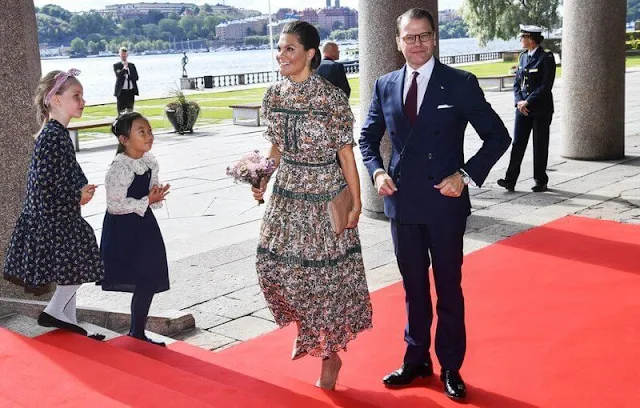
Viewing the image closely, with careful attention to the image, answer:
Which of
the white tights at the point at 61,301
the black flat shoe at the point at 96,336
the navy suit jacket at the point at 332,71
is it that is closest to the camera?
the white tights at the point at 61,301

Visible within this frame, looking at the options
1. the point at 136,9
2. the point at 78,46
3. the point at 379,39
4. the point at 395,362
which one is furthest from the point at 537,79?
the point at 136,9

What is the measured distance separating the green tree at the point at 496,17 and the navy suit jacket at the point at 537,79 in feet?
134

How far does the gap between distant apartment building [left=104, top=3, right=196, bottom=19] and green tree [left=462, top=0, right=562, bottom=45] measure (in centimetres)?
4592

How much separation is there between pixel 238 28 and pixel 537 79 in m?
107

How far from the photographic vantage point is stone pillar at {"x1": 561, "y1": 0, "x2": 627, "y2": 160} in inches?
465

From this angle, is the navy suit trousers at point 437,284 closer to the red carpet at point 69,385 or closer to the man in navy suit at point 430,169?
the man in navy suit at point 430,169

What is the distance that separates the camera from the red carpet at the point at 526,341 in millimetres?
4422

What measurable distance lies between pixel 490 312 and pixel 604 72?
23.7 ft

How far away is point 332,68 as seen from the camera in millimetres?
11102

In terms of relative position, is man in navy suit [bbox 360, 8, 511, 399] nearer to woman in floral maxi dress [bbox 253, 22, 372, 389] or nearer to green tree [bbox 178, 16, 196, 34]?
woman in floral maxi dress [bbox 253, 22, 372, 389]

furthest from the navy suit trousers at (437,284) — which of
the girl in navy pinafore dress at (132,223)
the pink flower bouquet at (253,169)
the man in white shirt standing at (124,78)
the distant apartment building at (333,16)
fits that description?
the distant apartment building at (333,16)

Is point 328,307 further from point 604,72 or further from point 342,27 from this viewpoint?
point 342,27

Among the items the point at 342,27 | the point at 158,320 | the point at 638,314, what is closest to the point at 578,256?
the point at 638,314

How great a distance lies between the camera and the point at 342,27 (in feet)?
258
